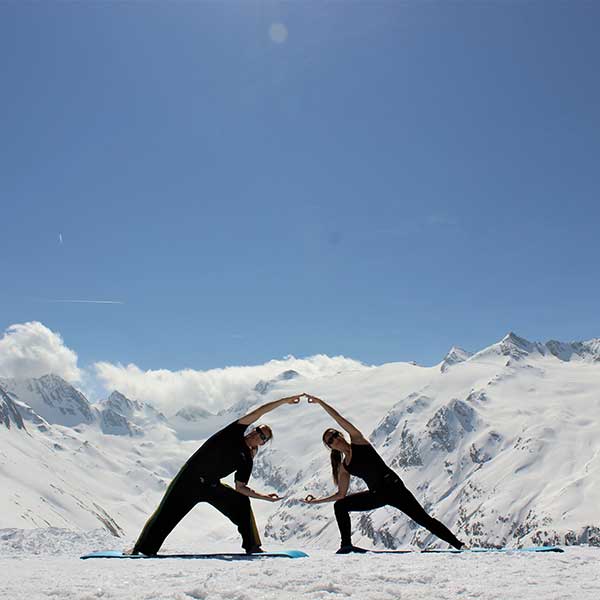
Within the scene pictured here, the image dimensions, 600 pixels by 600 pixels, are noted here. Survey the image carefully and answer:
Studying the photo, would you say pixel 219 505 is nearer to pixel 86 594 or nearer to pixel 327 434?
pixel 327 434

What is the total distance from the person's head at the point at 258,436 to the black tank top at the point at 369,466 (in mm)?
2064

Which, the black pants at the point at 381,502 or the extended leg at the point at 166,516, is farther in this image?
the black pants at the point at 381,502

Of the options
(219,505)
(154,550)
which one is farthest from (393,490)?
(154,550)

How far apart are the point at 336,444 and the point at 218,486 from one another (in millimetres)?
2890

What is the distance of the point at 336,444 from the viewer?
1502 centimetres

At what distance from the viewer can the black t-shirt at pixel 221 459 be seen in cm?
1434

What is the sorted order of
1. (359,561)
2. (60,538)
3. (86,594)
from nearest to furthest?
(86,594), (359,561), (60,538)

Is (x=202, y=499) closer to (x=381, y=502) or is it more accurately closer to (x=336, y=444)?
(x=336, y=444)

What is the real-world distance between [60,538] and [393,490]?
1180cm

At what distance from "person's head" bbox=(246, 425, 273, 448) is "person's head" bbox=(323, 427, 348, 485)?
137 centimetres

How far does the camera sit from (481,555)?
40.4ft

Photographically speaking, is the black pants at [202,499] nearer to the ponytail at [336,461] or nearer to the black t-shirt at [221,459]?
the black t-shirt at [221,459]

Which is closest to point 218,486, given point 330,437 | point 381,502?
point 330,437

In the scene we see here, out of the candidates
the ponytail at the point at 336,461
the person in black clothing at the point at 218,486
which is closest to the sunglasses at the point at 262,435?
the person in black clothing at the point at 218,486
